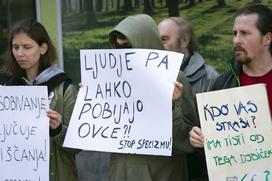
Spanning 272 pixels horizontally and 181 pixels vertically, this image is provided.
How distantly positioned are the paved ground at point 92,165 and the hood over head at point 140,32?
132 inches

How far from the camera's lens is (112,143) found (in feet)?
10.4

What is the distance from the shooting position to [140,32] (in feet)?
10.7

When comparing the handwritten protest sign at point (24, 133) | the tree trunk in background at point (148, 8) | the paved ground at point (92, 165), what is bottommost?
the paved ground at point (92, 165)

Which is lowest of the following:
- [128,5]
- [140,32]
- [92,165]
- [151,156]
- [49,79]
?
[92,165]

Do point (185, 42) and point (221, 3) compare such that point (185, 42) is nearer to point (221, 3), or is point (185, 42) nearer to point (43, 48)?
point (43, 48)

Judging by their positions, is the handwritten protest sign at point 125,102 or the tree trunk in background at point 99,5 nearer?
the handwritten protest sign at point 125,102

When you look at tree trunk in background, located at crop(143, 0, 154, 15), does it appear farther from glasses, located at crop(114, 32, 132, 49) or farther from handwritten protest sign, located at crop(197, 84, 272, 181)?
handwritten protest sign, located at crop(197, 84, 272, 181)

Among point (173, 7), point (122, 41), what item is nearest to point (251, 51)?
point (122, 41)

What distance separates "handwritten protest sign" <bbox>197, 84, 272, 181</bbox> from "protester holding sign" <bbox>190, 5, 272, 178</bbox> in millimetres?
108

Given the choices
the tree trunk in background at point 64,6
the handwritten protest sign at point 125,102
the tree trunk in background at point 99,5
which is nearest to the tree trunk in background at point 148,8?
the tree trunk in background at point 99,5

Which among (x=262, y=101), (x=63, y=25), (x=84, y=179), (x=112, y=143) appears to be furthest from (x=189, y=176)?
(x=63, y=25)

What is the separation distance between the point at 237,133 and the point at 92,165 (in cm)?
376

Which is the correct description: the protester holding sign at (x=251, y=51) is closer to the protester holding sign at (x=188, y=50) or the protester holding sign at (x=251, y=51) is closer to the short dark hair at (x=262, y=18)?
the short dark hair at (x=262, y=18)

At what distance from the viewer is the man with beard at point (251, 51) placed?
3059mm
